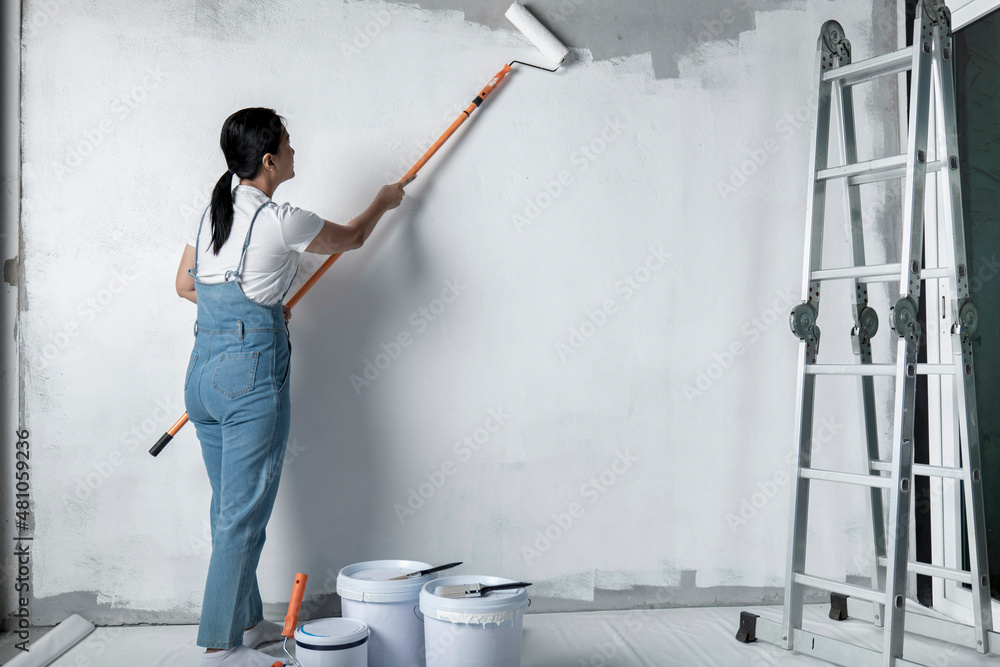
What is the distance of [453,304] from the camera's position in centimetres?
223

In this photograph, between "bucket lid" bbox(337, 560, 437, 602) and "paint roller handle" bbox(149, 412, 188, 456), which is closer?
"bucket lid" bbox(337, 560, 437, 602)

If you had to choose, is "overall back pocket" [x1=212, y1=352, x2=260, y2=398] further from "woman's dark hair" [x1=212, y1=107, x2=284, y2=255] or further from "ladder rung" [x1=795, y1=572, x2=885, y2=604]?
"ladder rung" [x1=795, y1=572, x2=885, y2=604]

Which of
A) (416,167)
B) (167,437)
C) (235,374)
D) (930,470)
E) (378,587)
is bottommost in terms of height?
(378,587)

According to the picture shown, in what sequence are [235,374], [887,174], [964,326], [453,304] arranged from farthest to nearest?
[453,304] < [887,174] < [964,326] < [235,374]

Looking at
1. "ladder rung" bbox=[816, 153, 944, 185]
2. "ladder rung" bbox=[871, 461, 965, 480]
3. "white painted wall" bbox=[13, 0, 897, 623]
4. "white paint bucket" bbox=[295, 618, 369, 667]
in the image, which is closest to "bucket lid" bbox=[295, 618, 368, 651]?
"white paint bucket" bbox=[295, 618, 369, 667]

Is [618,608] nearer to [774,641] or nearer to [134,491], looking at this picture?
[774,641]

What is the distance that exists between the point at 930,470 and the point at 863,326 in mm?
419

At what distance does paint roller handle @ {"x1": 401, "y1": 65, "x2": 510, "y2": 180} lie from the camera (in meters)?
2.14

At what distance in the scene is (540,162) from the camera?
2.27 meters

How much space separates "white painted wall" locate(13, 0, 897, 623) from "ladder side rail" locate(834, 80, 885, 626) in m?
0.30

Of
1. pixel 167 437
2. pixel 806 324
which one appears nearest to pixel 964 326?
pixel 806 324

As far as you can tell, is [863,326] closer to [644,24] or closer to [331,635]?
[644,24]

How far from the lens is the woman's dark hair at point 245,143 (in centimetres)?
177

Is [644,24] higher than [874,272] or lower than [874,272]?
higher
